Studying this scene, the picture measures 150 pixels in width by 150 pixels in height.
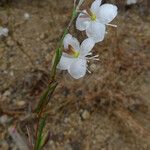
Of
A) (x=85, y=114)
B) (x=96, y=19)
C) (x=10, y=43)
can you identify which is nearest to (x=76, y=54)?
(x=96, y=19)

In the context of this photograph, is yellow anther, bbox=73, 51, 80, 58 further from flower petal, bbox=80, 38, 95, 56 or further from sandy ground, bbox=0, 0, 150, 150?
sandy ground, bbox=0, 0, 150, 150

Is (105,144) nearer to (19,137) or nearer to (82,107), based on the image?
(82,107)

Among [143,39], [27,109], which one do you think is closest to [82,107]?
[27,109]

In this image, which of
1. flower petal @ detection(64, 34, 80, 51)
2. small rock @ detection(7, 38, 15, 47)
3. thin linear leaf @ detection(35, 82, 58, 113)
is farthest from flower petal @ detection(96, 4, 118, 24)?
small rock @ detection(7, 38, 15, 47)

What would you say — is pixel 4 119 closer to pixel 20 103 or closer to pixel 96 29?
pixel 20 103

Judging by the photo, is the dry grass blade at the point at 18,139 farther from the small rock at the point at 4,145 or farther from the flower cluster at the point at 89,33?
the flower cluster at the point at 89,33

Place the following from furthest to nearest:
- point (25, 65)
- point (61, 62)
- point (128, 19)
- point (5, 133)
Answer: point (128, 19), point (25, 65), point (5, 133), point (61, 62)
